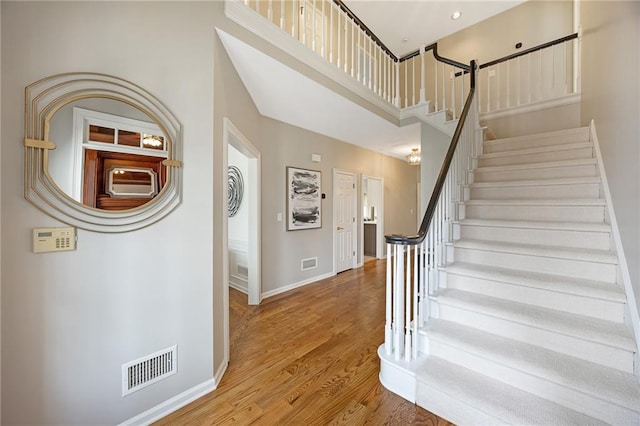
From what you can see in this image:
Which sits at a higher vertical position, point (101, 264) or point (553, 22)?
point (553, 22)

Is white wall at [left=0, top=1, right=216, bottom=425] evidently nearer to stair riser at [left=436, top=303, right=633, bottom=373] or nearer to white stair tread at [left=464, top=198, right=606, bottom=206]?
stair riser at [left=436, top=303, right=633, bottom=373]

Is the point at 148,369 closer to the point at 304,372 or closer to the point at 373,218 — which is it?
the point at 304,372

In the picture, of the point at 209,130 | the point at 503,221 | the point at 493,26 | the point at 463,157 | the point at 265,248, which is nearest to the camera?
the point at 209,130

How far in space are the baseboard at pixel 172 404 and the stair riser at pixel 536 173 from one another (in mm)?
3320

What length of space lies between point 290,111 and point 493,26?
14.6 feet

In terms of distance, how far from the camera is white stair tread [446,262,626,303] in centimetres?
156

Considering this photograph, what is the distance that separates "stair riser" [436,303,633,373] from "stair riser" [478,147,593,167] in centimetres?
202

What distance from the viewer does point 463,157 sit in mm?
2799

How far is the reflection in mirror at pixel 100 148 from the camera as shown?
1.25 m

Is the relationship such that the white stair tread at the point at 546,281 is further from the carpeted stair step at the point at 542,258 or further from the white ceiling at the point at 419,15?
the white ceiling at the point at 419,15

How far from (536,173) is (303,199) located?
2.91 meters

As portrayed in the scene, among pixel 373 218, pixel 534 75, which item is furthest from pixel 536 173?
pixel 373 218

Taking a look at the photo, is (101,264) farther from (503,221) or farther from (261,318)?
(503,221)

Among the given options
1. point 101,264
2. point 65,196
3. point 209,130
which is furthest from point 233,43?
point 101,264
